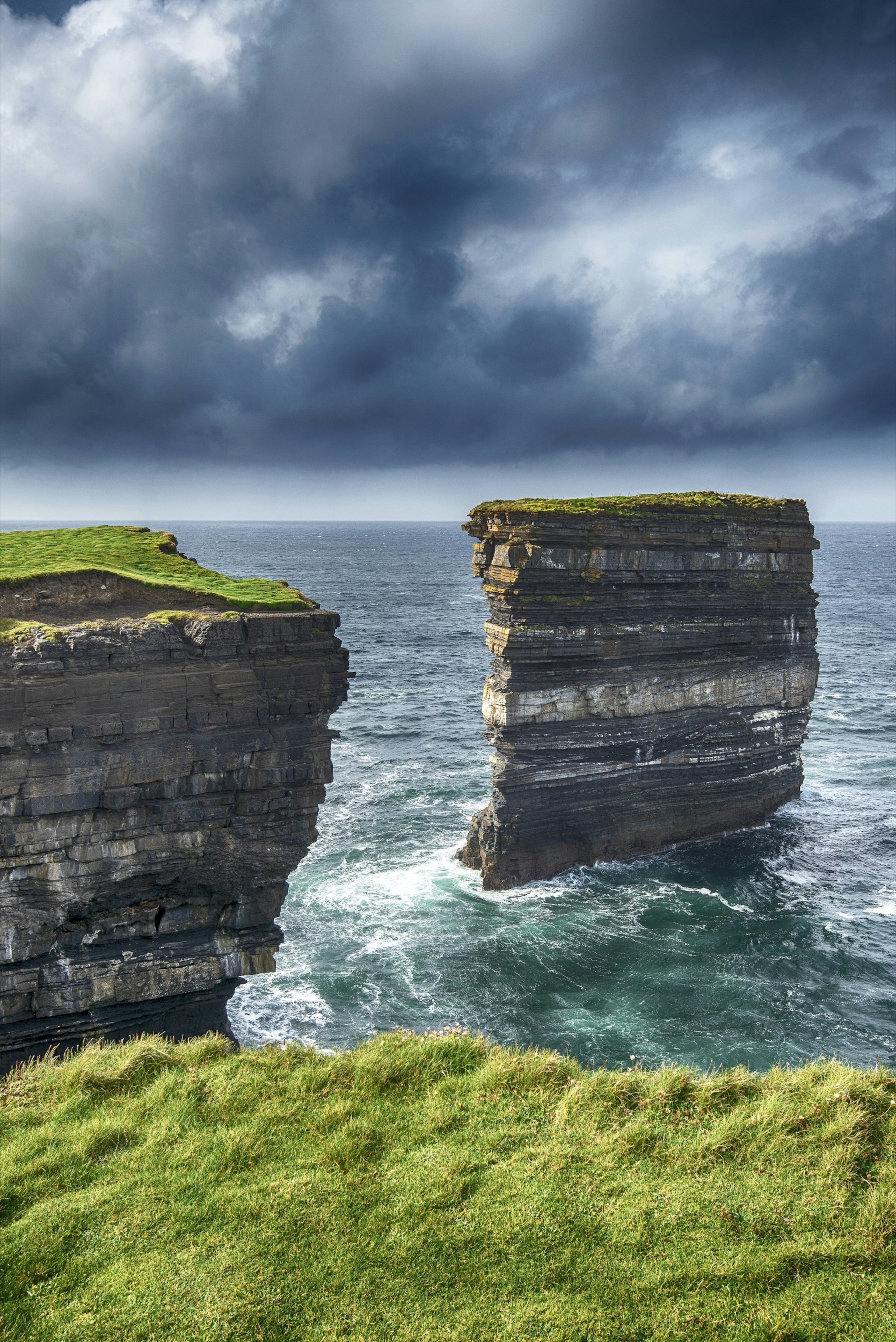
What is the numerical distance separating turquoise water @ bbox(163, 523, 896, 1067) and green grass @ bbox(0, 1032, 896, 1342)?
11.3 meters

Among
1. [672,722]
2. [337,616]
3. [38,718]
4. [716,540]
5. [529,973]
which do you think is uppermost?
[716,540]

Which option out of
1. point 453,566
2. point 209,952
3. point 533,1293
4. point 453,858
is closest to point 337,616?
point 209,952

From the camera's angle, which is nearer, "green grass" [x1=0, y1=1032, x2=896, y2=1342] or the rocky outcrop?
"green grass" [x1=0, y1=1032, x2=896, y2=1342]

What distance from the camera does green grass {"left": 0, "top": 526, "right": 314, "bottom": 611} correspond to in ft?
65.5

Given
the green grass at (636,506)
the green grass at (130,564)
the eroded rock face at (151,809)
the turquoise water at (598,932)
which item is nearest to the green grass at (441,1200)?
the eroded rock face at (151,809)

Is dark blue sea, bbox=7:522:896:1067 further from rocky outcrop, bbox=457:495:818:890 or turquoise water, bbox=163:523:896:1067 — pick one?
rocky outcrop, bbox=457:495:818:890

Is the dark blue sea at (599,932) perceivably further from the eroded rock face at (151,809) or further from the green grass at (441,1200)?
the green grass at (441,1200)

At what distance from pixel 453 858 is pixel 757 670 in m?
16.3

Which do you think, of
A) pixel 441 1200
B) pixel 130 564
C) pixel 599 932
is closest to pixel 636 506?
pixel 599 932

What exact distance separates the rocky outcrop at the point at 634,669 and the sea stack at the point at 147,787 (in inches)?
552

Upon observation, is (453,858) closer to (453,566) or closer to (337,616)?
(337,616)

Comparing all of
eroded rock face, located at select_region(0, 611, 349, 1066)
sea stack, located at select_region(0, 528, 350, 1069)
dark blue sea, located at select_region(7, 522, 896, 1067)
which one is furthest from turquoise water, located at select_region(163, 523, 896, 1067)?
sea stack, located at select_region(0, 528, 350, 1069)

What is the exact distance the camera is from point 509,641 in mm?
32500

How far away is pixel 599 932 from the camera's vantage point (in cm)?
3069
